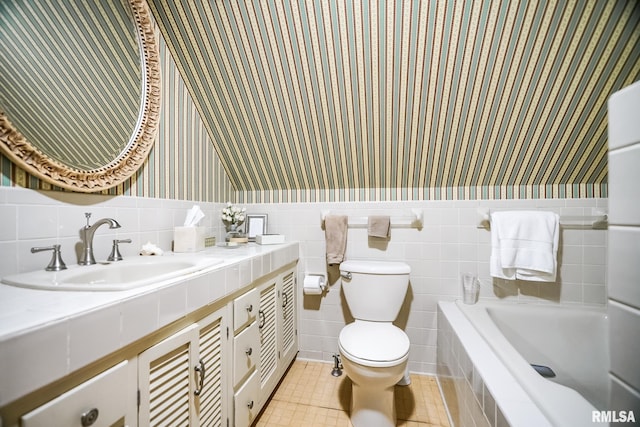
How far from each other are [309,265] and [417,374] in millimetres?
1087

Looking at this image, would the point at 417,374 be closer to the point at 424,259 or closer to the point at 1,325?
the point at 424,259

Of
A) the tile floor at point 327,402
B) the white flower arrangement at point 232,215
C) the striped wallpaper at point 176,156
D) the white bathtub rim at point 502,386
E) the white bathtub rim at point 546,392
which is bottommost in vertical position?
the tile floor at point 327,402

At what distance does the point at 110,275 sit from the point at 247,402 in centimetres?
83

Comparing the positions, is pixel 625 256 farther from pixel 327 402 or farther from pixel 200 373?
pixel 327 402

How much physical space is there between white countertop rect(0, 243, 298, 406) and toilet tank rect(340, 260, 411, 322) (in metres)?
1.05

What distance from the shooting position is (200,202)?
1.81 m

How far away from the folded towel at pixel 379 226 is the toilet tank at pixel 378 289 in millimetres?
242

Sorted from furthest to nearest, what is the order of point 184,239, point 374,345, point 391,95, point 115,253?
1. point 391,95
2. point 184,239
3. point 374,345
4. point 115,253

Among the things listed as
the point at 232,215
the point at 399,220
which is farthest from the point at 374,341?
the point at 232,215

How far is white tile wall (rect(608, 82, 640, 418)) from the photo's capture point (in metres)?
0.38

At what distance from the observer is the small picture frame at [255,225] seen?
83.2 inches

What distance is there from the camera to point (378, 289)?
5.68ft

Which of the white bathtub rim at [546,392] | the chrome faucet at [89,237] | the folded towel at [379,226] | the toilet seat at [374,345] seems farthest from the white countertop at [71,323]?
the folded towel at [379,226]

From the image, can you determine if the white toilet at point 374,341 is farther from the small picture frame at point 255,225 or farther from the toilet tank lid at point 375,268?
the small picture frame at point 255,225
